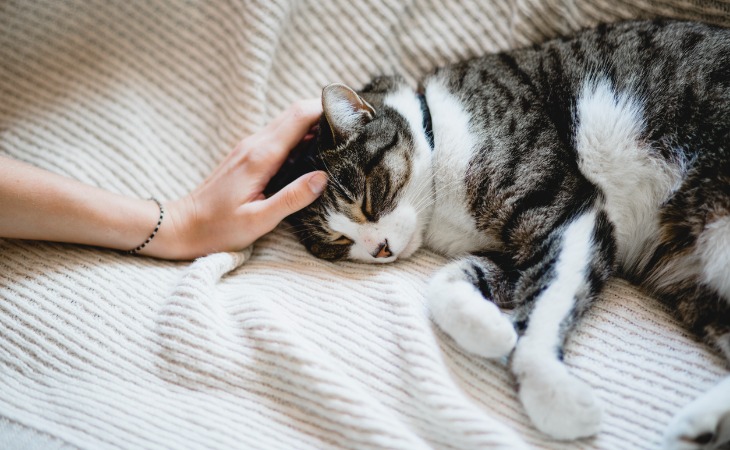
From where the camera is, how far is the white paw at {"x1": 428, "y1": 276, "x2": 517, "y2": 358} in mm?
934

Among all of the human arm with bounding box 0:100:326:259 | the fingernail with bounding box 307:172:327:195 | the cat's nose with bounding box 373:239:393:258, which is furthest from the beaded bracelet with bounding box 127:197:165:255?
the cat's nose with bounding box 373:239:393:258

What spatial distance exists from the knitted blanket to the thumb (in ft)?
0.50

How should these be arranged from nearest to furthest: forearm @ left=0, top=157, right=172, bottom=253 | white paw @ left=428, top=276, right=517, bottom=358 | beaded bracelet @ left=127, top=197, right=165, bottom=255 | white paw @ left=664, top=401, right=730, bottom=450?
white paw @ left=664, top=401, right=730, bottom=450 < white paw @ left=428, top=276, right=517, bottom=358 < forearm @ left=0, top=157, right=172, bottom=253 < beaded bracelet @ left=127, top=197, right=165, bottom=255

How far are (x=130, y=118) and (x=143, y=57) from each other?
0.20m

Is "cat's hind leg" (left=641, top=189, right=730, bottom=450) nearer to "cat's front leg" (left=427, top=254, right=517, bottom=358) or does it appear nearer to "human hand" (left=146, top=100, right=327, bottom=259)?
"cat's front leg" (left=427, top=254, right=517, bottom=358)

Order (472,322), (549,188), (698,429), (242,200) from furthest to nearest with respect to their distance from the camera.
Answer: (242,200) → (549,188) → (472,322) → (698,429)

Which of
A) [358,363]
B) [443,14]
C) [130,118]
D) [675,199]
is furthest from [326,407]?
[443,14]

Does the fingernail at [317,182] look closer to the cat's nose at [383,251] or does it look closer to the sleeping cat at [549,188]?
the sleeping cat at [549,188]

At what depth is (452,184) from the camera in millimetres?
1185

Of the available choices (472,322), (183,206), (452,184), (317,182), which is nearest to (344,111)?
(317,182)

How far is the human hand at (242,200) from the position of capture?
3.91 feet

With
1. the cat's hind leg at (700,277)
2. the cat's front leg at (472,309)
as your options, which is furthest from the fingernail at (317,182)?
the cat's hind leg at (700,277)

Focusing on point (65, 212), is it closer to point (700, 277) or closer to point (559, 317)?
point (559, 317)

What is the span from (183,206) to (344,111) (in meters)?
0.51
